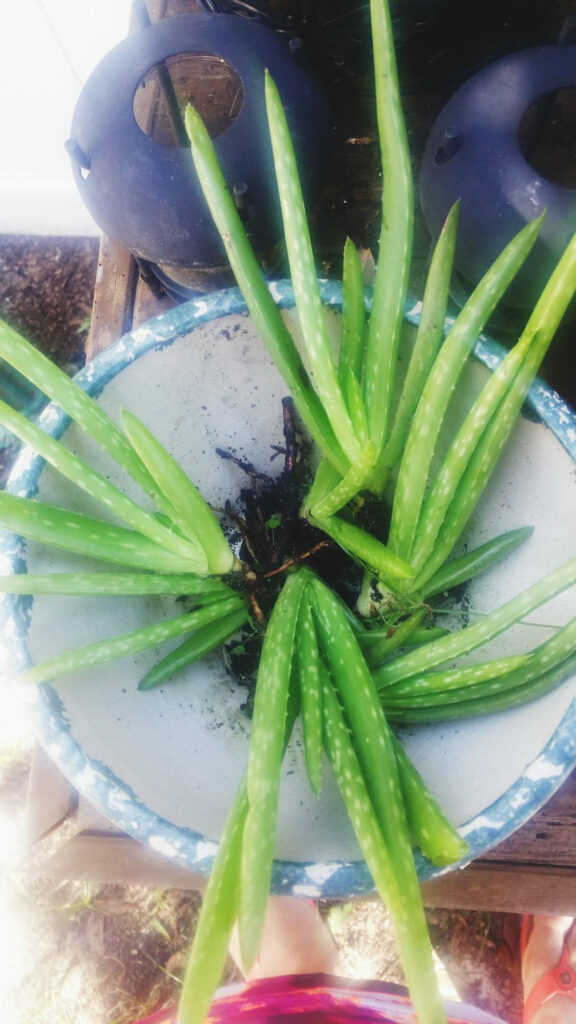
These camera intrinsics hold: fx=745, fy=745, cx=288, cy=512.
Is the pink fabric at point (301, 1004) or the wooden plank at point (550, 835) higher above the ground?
the wooden plank at point (550, 835)

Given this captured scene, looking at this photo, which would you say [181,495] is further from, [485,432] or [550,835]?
[550,835]

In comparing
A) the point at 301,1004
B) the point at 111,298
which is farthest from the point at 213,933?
the point at 111,298

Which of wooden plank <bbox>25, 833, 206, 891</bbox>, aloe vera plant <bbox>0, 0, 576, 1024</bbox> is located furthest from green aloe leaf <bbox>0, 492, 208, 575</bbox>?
wooden plank <bbox>25, 833, 206, 891</bbox>

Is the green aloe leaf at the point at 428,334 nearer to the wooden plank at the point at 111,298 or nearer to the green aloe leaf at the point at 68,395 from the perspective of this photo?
the green aloe leaf at the point at 68,395

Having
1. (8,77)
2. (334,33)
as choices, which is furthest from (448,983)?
(8,77)

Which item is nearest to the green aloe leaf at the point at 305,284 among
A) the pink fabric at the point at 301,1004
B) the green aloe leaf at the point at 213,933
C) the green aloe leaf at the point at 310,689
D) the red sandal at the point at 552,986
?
the green aloe leaf at the point at 310,689

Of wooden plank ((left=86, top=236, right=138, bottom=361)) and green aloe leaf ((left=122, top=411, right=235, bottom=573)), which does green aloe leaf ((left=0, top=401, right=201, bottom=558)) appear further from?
wooden plank ((left=86, top=236, right=138, bottom=361))
